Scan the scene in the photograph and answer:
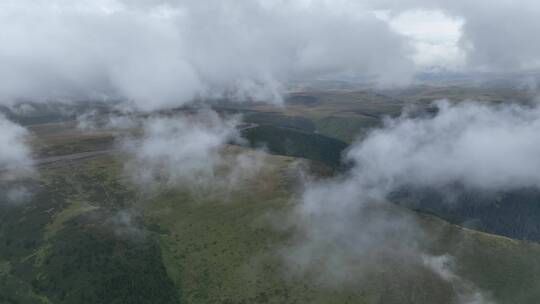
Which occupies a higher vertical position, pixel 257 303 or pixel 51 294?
pixel 51 294

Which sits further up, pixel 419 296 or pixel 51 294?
pixel 51 294

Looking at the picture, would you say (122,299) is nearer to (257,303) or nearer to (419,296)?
(257,303)

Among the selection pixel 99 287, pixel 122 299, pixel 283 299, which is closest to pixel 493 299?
pixel 283 299

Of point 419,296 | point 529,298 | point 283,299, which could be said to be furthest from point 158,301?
point 529,298

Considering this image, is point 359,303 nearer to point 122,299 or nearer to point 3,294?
point 122,299

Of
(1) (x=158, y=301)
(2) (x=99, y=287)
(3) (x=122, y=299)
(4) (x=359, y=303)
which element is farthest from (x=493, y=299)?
(2) (x=99, y=287)

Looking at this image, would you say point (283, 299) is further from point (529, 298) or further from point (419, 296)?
point (529, 298)

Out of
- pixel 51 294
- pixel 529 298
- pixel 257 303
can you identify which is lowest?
pixel 529 298
